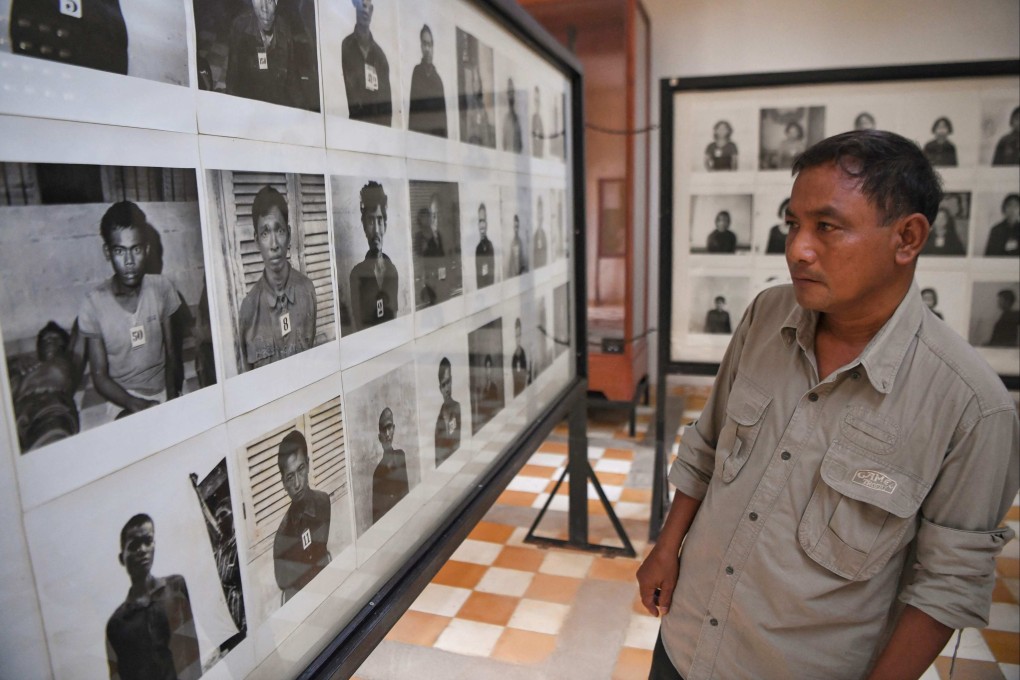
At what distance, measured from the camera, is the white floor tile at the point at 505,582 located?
8.95 feet

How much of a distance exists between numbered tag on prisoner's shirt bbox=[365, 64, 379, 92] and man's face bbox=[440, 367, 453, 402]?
54 cm

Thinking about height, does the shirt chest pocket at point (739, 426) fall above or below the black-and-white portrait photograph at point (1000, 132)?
below

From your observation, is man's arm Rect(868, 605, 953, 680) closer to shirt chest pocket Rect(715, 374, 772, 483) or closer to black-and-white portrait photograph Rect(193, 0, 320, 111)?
shirt chest pocket Rect(715, 374, 772, 483)

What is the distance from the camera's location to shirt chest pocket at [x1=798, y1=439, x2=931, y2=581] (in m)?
1.18

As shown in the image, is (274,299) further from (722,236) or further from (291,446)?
(722,236)

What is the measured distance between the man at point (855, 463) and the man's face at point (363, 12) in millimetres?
742

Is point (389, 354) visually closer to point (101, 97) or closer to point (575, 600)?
point (101, 97)

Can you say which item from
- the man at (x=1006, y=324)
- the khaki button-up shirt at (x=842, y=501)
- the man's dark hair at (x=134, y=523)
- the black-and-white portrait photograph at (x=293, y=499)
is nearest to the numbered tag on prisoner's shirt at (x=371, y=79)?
the black-and-white portrait photograph at (x=293, y=499)

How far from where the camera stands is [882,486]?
3.87ft

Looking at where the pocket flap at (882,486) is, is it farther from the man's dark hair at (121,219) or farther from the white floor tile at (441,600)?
A: the white floor tile at (441,600)

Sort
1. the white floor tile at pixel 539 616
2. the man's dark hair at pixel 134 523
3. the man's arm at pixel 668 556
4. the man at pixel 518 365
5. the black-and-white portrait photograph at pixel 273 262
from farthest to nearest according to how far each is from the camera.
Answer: the white floor tile at pixel 539 616 < the man at pixel 518 365 < the man's arm at pixel 668 556 < the black-and-white portrait photograph at pixel 273 262 < the man's dark hair at pixel 134 523

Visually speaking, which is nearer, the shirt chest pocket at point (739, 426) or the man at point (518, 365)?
the shirt chest pocket at point (739, 426)

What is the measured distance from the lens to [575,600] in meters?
2.68

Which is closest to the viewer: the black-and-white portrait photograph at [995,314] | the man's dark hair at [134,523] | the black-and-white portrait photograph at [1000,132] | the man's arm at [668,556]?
the man's dark hair at [134,523]
